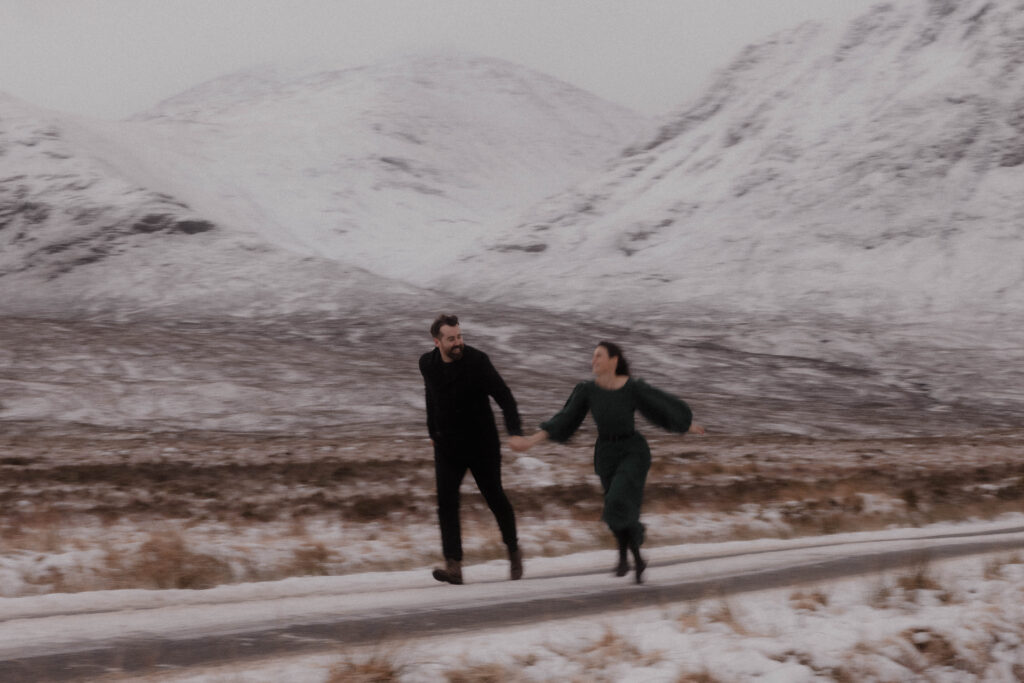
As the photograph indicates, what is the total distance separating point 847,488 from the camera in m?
20.8

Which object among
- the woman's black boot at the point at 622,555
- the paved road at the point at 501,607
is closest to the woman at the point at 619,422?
the woman's black boot at the point at 622,555

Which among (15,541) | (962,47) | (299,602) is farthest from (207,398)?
(962,47)

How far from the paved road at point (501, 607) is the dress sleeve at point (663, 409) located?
131 centimetres

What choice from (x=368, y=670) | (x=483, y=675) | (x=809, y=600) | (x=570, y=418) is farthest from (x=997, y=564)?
(x=368, y=670)

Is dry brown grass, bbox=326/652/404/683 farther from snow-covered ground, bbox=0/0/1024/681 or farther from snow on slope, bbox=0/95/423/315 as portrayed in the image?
snow on slope, bbox=0/95/423/315

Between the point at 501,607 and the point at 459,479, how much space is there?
1.31m

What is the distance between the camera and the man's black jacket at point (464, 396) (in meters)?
9.48

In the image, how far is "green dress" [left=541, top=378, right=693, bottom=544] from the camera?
9.62 metres

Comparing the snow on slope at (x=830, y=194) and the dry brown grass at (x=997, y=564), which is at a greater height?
the snow on slope at (x=830, y=194)

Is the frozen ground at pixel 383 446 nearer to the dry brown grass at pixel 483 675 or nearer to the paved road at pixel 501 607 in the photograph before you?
the paved road at pixel 501 607

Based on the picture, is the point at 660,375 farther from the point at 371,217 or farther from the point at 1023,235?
the point at 371,217

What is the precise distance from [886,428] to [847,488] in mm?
30579

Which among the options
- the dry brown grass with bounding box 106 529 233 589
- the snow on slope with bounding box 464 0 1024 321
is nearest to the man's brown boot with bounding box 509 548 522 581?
the dry brown grass with bounding box 106 529 233 589

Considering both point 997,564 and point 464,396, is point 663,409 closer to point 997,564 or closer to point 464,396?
point 464,396
